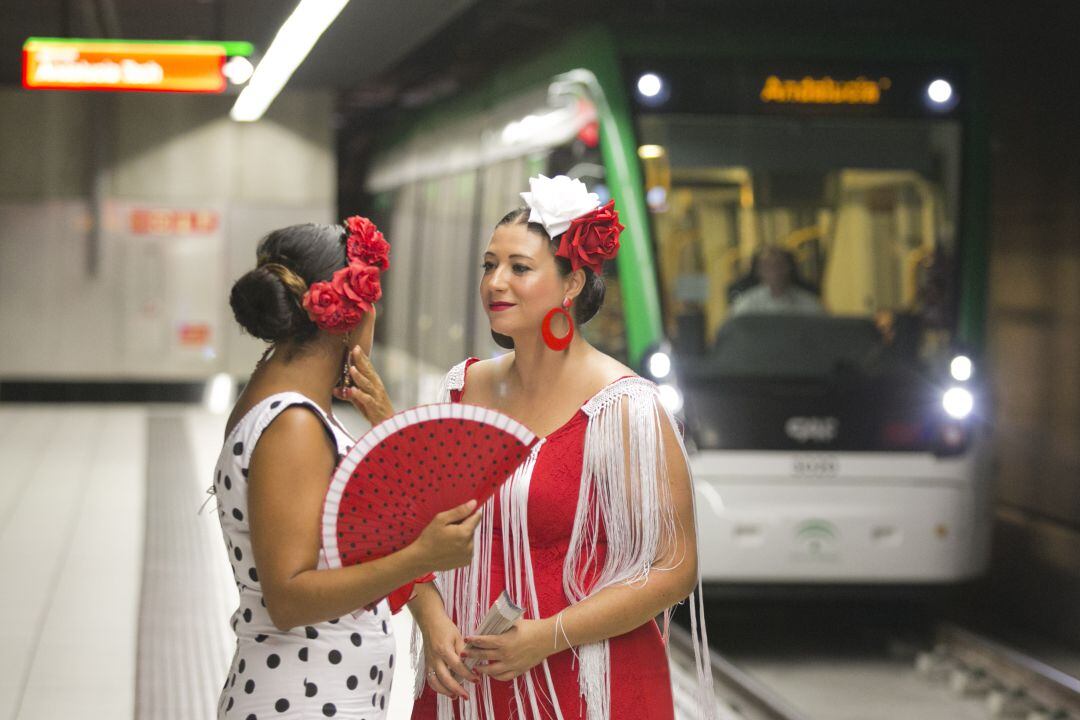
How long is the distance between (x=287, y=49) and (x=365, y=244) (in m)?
5.94

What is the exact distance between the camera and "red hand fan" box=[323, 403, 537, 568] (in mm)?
2148

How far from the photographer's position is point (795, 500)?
7.21 meters

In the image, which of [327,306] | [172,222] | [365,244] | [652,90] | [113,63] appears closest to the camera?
[327,306]

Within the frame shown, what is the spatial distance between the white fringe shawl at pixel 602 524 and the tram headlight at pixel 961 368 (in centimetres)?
522

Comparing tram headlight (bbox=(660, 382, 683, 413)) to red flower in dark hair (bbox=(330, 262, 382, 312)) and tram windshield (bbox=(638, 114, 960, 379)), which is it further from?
red flower in dark hair (bbox=(330, 262, 382, 312))

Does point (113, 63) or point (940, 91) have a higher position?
point (113, 63)

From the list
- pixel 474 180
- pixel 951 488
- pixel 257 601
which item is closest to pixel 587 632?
A: pixel 257 601

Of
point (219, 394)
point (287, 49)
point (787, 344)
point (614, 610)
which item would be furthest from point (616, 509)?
point (219, 394)

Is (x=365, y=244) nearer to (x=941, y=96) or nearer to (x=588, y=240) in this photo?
(x=588, y=240)

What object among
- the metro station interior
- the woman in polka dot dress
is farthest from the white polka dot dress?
the metro station interior

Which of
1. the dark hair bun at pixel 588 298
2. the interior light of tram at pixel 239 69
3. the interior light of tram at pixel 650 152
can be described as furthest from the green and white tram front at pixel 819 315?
the dark hair bun at pixel 588 298

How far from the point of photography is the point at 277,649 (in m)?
2.38

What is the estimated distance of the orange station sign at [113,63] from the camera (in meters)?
9.67

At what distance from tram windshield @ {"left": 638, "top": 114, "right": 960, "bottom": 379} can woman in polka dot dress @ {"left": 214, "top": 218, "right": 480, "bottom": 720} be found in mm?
4937
